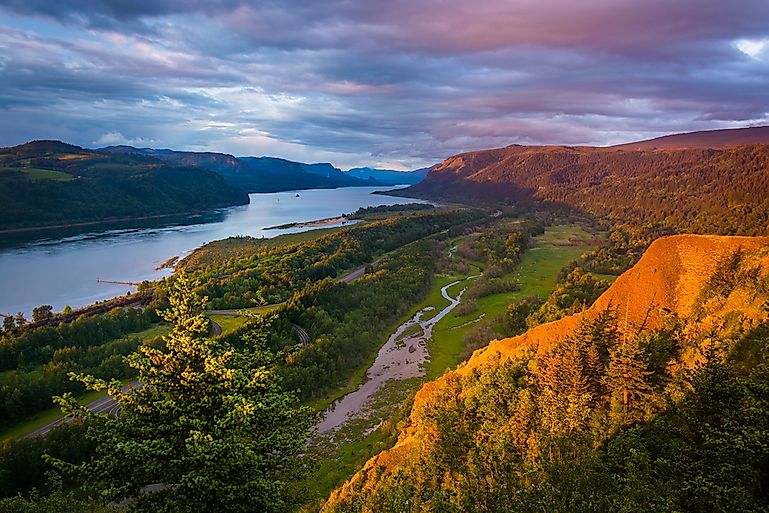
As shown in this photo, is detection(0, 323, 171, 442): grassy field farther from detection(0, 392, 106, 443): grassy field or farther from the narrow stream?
the narrow stream

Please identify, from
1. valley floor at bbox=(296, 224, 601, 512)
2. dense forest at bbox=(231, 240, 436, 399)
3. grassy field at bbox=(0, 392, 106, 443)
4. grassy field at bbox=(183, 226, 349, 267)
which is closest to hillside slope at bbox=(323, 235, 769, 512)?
valley floor at bbox=(296, 224, 601, 512)

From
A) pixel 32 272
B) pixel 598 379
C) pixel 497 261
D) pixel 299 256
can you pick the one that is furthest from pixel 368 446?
pixel 32 272

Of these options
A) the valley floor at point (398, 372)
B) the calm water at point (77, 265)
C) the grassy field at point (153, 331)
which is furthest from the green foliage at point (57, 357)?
the calm water at point (77, 265)

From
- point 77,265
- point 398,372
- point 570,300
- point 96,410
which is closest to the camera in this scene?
point 96,410

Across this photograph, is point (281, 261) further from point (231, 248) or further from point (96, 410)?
point (96, 410)

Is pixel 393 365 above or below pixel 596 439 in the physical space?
below

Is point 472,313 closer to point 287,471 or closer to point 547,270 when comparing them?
point 547,270

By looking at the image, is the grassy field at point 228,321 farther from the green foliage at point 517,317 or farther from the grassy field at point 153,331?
the green foliage at point 517,317

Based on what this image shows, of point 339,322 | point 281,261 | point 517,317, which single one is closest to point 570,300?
point 517,317
